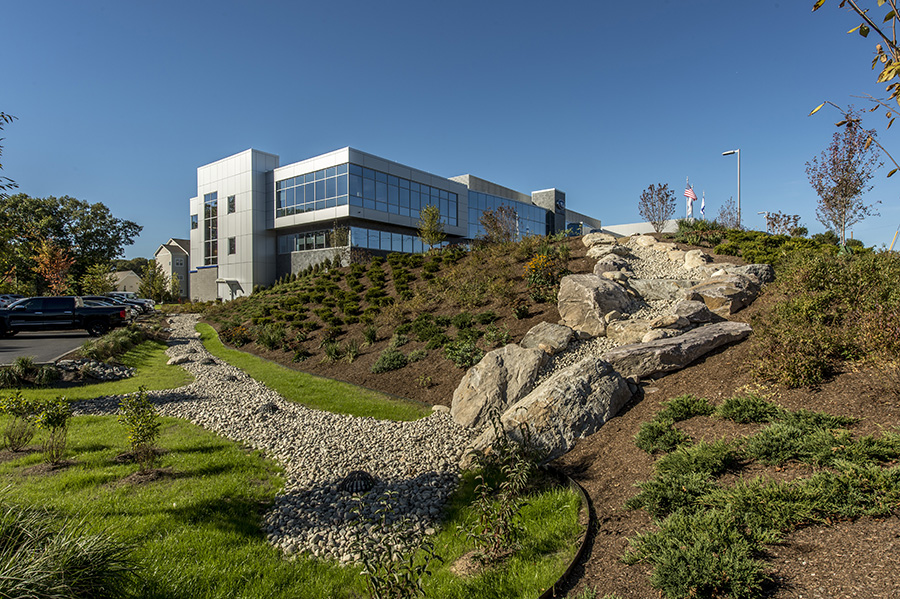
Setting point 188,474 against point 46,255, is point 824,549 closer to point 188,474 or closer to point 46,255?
point 188,474

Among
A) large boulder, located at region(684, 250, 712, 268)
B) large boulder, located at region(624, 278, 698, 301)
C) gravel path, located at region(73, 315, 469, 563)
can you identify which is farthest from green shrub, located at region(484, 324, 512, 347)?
large boulder, located at region(684, 250, 712, 268)

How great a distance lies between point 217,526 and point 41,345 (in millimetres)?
14626

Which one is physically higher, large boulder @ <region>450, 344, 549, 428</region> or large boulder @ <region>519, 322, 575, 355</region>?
large boulder @ <region>519, 322, 575, 355</region>

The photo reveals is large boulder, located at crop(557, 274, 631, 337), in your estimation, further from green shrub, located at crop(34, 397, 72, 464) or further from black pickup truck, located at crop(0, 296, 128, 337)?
black pickup truck, located at crop(0, 296, 128, 337)

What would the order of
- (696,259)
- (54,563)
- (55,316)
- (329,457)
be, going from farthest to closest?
(55,316), (696,259), (329,457), (54,563)

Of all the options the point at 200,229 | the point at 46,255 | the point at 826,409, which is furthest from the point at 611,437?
the point at 200,229

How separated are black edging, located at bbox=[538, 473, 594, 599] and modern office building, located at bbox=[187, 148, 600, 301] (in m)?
25.3

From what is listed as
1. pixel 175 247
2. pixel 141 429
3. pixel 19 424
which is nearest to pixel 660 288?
pixel 141 429

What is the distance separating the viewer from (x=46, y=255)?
29.0 metres

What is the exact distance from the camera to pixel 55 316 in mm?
15891

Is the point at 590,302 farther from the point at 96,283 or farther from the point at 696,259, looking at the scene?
the point at 96,283

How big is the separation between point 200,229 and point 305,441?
4035cm

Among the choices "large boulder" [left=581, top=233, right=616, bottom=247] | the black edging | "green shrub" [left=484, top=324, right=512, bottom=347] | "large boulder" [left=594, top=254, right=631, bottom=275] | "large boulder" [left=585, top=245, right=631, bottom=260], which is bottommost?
the black edging

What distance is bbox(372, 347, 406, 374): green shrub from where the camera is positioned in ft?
35.2
